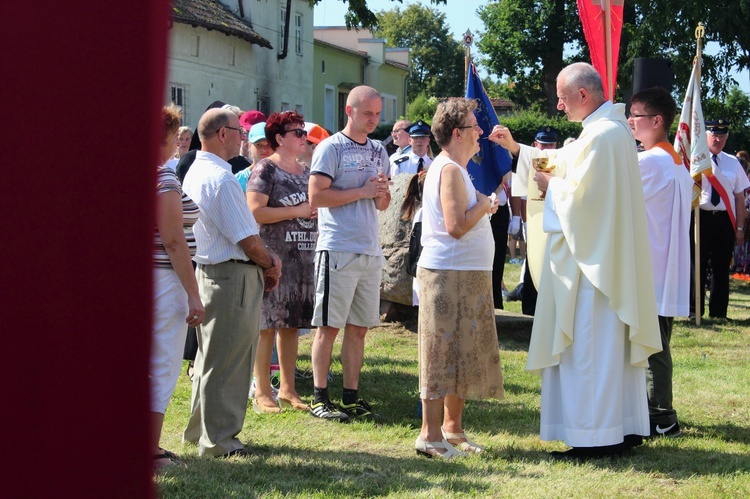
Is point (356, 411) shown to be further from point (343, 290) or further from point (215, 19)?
point (215, 19)

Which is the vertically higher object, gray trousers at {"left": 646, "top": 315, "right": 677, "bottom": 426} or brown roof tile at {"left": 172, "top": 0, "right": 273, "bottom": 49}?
brown roof tile at {"left": 172, "top": 0, "right": 273, "bottom": 49}

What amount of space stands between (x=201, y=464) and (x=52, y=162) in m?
3.98

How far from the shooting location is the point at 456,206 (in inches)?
192

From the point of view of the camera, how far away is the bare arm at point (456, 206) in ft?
16.0

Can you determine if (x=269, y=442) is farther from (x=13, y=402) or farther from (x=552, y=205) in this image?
(x=13, y=402)

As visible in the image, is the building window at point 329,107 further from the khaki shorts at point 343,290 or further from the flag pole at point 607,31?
the khaki shorts at point 343,290

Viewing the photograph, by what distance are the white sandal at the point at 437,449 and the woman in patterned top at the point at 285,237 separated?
1.25m

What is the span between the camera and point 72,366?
82cm

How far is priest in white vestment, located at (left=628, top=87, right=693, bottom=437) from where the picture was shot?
5.67 m

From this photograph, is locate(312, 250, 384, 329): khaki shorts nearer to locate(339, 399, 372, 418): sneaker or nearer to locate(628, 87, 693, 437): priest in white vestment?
locate(339, 399, 372, 418): sneaker

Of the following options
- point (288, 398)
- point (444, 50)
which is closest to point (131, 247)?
point (288, 398)

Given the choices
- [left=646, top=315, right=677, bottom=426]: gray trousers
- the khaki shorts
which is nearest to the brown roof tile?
the khaki shorts

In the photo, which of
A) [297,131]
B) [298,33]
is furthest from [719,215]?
[298,33]

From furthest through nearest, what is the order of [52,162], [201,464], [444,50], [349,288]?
[444,50], [349,288], [201,464], [52,162]
